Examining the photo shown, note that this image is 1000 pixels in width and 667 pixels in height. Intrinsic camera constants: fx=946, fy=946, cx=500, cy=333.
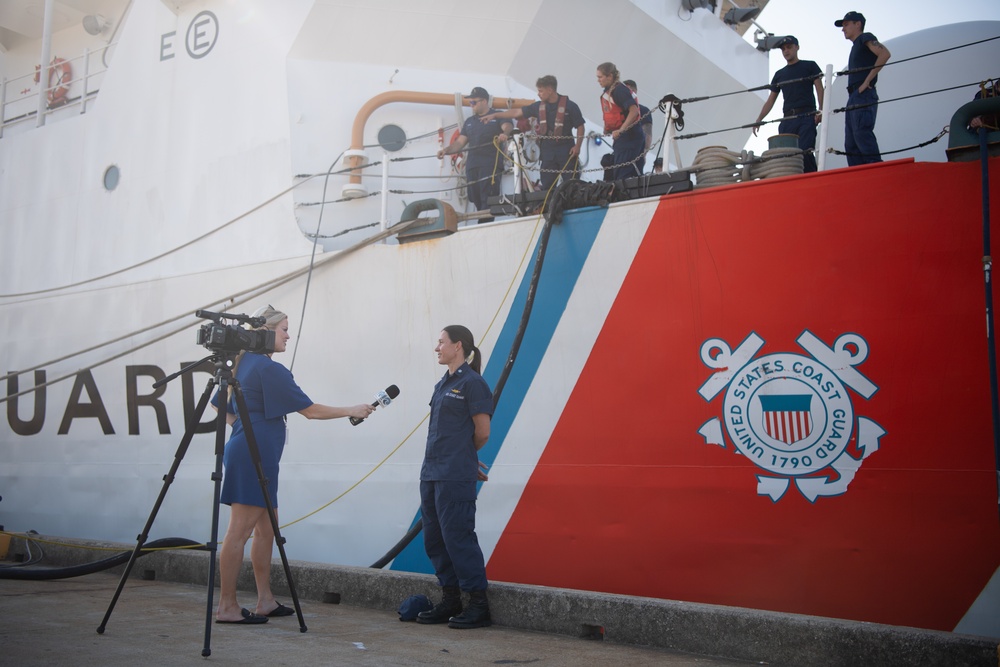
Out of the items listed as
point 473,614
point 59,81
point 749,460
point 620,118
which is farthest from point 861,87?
point 59,81

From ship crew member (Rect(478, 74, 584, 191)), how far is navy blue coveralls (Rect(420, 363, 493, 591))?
2.51 meters

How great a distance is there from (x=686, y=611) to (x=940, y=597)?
1164mm

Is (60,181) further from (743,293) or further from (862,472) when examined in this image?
(862,472)

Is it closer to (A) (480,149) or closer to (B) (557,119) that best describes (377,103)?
(A) (480,149)

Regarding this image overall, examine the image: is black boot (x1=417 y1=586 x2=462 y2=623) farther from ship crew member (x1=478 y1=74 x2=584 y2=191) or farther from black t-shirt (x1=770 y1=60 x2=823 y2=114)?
black t-shirt (x1=770 y1=60 x2=823 y2=114)

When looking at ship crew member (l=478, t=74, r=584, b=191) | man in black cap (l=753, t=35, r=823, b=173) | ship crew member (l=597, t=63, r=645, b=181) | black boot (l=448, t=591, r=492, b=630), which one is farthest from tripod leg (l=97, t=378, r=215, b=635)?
man in black cap (l=753, t=35, r=823, b=173)

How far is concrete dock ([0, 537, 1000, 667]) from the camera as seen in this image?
3393mm

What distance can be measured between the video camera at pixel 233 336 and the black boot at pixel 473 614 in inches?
56.0

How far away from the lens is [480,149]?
255 inches

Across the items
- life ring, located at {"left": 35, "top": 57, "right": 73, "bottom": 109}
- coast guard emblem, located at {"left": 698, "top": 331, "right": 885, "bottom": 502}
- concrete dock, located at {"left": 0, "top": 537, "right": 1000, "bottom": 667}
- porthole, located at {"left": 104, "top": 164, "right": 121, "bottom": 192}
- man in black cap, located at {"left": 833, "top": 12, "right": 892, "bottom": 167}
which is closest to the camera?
concrete dock, located at {"left": 0, "top": 537, "right": 1000, "bottom": 667}

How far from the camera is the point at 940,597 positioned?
4102mm

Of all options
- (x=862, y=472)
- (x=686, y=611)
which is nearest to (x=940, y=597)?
(x=862, y=472)

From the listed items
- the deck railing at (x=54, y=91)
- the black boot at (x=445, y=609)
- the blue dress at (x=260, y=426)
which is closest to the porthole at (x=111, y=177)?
the deck railing at (x=54, y=91)

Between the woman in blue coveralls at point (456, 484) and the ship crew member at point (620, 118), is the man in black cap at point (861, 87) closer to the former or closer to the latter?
the ship crew member at point (620, 118)
